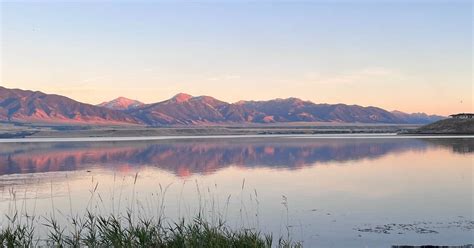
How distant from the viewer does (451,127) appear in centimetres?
11281

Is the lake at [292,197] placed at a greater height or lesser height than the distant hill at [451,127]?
lesser

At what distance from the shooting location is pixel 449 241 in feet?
42.2

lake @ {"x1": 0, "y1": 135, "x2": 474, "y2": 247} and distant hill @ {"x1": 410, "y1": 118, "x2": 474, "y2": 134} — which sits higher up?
distant hill @ {"x1": 410, "y1": 118, "x2": 474, "y2": 134}

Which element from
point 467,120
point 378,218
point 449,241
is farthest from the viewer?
point 467,120

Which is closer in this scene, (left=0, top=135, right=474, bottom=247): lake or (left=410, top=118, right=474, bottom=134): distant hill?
(left=0, top=135, right=474, bottom=247): lake

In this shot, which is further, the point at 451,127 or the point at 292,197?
the point at 451,127

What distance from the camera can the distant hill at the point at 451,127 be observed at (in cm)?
10706

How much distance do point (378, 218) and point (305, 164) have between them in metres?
20.3

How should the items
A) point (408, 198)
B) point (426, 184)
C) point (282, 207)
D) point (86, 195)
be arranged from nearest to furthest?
point (282, 207) → point (408, 198) → point (86, 195) → point (426, 184)

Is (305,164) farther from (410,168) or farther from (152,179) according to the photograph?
(152,179)

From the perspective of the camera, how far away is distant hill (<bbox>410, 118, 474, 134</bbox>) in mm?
107062

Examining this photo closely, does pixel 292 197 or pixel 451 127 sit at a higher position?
pixel 451 127

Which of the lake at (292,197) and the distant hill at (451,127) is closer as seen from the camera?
the lake at (292,197)

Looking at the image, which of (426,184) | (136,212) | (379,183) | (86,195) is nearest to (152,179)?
(86,195)
